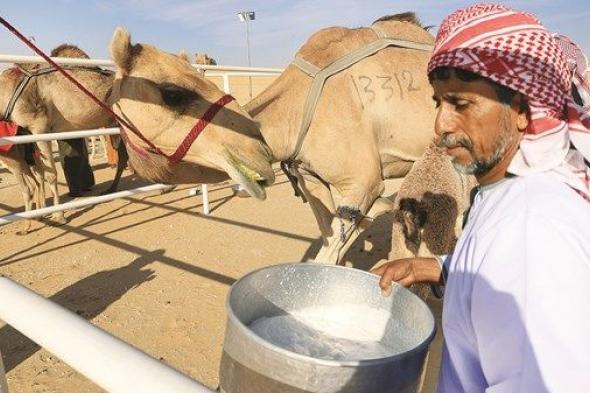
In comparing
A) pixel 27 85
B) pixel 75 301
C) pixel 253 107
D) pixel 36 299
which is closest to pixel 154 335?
pixel 75 301

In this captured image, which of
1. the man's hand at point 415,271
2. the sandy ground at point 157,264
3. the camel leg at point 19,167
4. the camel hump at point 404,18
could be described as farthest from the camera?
the camel leg at point 19,167

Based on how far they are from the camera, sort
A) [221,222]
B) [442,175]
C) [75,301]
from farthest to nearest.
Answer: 1. [221,222]
2. [75,301]
3. [442,175]

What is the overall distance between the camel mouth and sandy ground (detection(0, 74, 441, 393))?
1046 millimetres

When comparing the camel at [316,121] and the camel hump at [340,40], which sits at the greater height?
the camel hump at [340,40]

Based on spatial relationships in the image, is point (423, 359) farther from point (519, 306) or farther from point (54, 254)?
point (54, 254)

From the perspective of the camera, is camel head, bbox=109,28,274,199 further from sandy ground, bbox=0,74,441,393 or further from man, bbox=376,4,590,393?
man, bbox=376,4,590,393

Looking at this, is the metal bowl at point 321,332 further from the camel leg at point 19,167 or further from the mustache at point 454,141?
the camel leg at point 19,167

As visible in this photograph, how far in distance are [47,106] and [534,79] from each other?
6.58m

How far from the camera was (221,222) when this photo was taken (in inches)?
208

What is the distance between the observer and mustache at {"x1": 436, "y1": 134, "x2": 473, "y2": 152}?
1002 mm

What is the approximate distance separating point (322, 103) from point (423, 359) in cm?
214

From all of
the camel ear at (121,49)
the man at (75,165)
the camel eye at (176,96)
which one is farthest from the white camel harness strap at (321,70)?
the man at (75,165)

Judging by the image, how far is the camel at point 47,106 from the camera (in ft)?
18.7

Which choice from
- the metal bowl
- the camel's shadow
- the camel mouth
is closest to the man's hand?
the metal bowl
